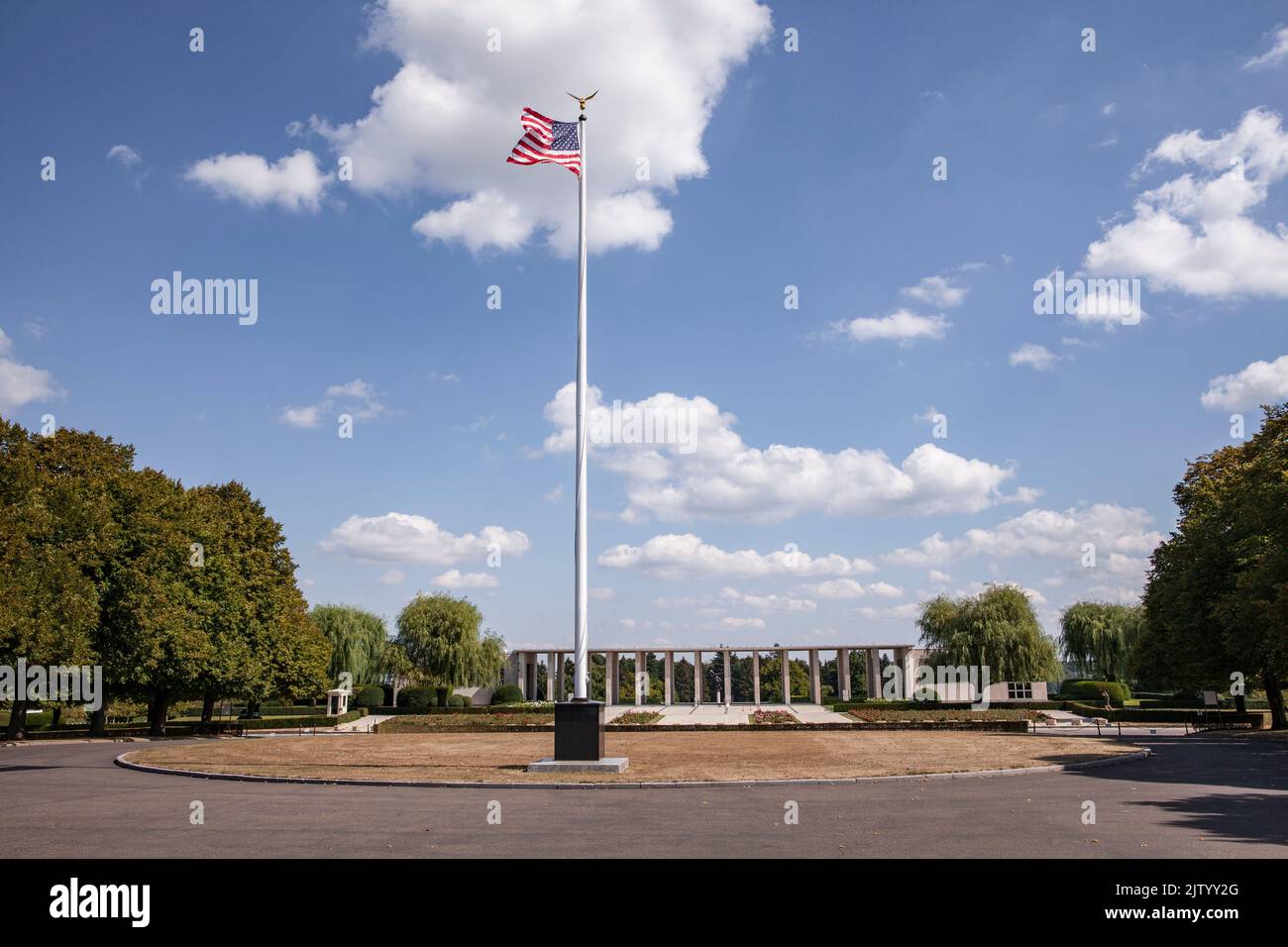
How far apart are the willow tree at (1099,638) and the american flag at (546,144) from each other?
62.6m

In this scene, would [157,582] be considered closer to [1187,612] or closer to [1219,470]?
[1187,612]

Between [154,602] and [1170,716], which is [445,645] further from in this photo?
[1170,716]

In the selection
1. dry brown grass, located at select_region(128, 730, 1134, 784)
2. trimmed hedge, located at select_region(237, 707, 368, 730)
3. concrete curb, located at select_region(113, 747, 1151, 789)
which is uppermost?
concrete curb, located at select_region(113, 747, 1151, 789)

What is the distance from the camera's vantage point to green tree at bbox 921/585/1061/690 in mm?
58562

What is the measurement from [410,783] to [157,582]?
82.0 ft

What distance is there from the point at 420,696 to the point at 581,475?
4714cm

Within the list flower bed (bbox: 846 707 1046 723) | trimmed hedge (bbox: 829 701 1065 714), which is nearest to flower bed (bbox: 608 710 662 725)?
flower bed (bbox: 846 707 1046 723)

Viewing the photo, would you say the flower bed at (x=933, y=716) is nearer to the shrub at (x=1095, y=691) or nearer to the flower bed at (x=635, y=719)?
the flower bed at (x=635, y=719)

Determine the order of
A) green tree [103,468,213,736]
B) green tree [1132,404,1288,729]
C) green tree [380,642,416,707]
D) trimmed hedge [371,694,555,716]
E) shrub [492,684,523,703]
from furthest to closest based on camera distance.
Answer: shrub [492,684,523,703] → green tree [380,642,416,707] → trimmed hedge [371,694,555,716] → green tree [103,468,213,736] → green tree [1132,404,1288,729]

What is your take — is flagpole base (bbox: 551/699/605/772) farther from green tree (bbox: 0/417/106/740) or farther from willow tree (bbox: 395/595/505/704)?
willow tree (bbox: 395/595/505/704)

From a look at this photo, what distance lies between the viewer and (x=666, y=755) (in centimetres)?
2764

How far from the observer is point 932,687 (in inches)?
2667

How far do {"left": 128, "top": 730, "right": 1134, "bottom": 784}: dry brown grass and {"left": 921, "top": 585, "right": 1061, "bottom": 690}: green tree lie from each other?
2312 centimetres
